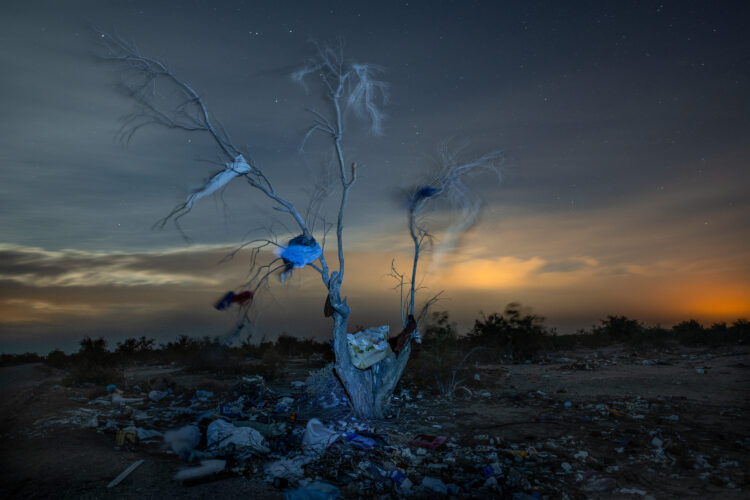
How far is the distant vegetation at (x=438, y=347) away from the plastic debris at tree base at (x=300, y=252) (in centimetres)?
582

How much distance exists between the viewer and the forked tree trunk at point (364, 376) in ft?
25.1

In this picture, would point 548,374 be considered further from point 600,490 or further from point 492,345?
point 600,490

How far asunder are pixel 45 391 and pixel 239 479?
733cm

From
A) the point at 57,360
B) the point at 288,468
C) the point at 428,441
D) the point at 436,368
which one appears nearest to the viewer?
the point at 288,468

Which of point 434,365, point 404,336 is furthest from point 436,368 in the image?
point 404,336

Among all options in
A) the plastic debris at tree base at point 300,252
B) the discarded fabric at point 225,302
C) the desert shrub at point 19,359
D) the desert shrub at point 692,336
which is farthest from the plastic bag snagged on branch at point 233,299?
the desert shrub at point 692,336

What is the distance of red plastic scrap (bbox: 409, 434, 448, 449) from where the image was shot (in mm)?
6277

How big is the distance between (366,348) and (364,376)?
21.3 inches

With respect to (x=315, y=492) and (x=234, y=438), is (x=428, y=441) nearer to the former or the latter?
(x=315, y=492)

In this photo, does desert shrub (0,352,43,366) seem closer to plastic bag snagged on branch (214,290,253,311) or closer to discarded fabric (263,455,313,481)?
plastic bag snagged on branch (214,290,253,311)

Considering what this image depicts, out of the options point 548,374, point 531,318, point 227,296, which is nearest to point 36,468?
point 227,296

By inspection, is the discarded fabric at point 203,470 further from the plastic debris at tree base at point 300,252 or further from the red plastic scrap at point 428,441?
the plastic debris at tree base at point 300,252

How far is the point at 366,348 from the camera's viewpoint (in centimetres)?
784

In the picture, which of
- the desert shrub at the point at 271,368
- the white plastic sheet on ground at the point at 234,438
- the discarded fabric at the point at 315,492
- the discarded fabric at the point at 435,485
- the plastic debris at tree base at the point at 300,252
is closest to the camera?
the discarded fabric at the point at 315,492
